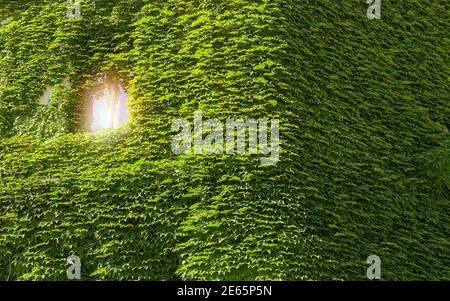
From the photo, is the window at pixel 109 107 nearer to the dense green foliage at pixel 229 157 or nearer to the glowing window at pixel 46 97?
the dense green foliage at pixel 229 157

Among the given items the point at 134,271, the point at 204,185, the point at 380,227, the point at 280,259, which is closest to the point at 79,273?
the point at 134,271

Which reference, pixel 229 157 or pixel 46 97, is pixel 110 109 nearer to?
pixel 46 97

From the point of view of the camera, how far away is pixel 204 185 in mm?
10008

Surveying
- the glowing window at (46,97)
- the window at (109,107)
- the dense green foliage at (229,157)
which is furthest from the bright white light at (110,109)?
the glowing window at (46,97)

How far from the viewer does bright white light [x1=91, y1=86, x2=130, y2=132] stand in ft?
37.8

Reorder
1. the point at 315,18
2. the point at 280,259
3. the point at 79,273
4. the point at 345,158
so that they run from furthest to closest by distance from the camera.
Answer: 1. the point at 315,18
2. the point at 345,158
3. the point at 79,273
4. the point at 280,259

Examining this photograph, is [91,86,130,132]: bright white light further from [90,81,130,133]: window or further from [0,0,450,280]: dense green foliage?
[0,0,450,280]: dense green foliage

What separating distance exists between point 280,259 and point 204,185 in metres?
1.65

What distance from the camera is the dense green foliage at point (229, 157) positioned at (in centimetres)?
966

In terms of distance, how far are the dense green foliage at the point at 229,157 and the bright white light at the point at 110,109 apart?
0.21 m

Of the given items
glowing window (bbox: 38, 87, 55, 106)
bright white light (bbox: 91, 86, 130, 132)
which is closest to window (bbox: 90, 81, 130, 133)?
bright white light (bbox: 91, 86, 130, 132)

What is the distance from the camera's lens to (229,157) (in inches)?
398

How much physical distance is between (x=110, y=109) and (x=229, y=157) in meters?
2.65
